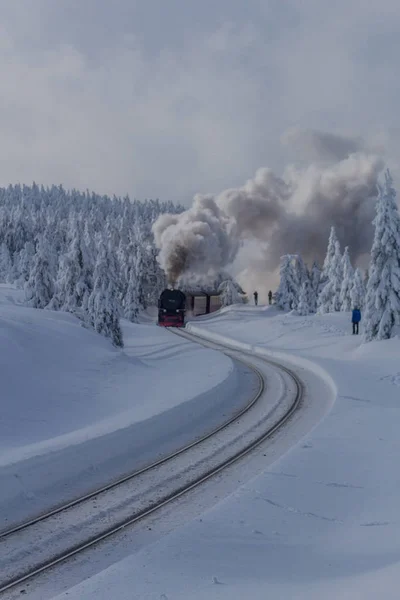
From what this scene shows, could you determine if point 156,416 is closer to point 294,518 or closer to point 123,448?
point 123,448

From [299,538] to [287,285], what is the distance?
6576 centimetres

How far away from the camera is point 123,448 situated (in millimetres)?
14047

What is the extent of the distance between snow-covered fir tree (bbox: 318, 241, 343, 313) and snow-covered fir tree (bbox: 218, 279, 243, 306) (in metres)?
20.8

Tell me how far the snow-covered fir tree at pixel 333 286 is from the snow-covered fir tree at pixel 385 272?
26409mm

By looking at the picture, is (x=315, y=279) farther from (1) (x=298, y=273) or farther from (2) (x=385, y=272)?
(2) (x=385, y=272)

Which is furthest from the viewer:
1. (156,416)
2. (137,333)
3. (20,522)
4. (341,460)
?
(137,333)

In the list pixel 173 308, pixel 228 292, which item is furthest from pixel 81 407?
pixel 228 292

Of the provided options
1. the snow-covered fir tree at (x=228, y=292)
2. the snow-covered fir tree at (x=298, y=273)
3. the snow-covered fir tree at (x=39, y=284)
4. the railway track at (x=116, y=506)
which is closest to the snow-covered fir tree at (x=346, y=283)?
the snow-covered fir tree at (x=298, y=273)

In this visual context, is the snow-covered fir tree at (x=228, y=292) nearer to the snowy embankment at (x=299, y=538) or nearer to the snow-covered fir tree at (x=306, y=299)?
the snow-covered fir tree at (x=306, y=299)

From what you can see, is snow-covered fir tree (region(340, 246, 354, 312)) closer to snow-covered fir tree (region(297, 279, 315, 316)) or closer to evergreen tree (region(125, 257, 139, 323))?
snow-covered fir tree (region(297, 279, 315, 316))

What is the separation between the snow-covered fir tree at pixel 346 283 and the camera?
2290 inches

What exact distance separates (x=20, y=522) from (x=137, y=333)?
44446mm

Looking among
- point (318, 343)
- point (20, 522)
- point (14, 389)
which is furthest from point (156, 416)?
point (318, 343)

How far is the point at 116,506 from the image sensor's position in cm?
1034
